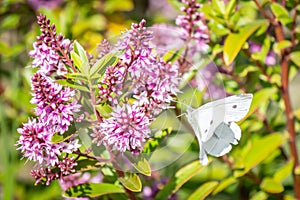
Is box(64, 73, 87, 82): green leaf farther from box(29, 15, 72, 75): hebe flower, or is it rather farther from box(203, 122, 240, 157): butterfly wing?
box(203, 122, 240, 157): butterfly wing

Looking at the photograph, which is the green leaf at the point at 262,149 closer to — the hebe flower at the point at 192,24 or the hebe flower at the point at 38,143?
the hebe flower at the point at 192,24

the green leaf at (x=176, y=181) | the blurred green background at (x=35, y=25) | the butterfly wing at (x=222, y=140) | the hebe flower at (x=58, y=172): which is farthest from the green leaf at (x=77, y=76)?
the blurred green background at (x=35, y=25)

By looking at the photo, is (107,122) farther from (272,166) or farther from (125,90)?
(272,166)

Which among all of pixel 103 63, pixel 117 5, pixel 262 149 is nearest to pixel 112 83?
pixel 103 63

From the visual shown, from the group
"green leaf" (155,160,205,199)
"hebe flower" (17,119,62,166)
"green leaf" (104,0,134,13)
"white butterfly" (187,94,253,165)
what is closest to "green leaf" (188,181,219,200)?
"green leaf" (155,160,205,199)

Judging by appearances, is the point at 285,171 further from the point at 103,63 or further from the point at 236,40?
the point at 103,63

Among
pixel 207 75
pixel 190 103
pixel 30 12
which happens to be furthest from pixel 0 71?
pixel 190 103
